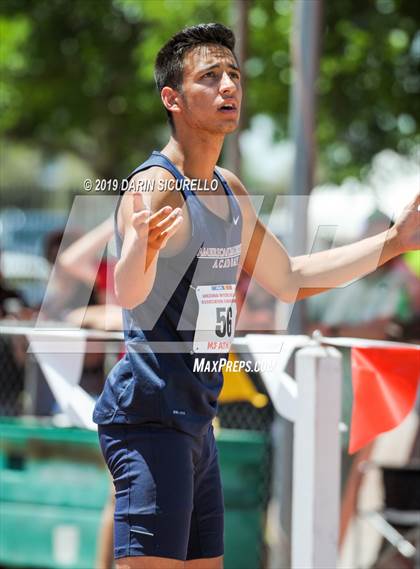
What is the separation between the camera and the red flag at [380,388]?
364 centimetres

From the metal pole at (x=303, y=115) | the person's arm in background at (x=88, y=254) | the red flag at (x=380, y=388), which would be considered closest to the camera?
the red flag at (x=380, y=388)

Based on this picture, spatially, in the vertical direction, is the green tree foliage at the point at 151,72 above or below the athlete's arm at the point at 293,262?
above

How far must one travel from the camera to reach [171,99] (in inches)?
116

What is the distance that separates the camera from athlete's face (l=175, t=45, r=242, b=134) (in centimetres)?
287

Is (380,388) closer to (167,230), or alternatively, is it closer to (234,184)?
(234,184)

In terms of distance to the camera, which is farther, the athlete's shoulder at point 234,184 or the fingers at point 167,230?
the athlete's shoulder at point 234,184

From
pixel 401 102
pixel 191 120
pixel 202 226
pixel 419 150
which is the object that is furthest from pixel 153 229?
pixel 419 150

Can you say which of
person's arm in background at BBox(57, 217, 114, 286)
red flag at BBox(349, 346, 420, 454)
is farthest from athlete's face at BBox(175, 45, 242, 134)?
person's arm in background at BBox(57, 217, 114, 286)

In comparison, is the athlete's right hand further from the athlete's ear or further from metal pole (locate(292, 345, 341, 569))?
metal pole (locate(292, 345, 341, 569))

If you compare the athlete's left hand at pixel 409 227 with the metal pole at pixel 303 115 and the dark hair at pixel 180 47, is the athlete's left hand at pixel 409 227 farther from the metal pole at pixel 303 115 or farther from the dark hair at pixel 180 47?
the metal pole at pixel 303 115

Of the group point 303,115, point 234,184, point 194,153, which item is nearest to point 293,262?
point 234,184

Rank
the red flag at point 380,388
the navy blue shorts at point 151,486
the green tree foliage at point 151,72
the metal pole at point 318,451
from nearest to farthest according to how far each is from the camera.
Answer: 1. the navy blue shorts at point 151,486
2. the metal pole at point 318,451
3. the red flag at point 380,388
4. the green tree foliage at point 151,72

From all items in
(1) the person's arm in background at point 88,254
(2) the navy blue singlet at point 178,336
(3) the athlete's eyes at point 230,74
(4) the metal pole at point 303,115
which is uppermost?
(4) the metal pole at point 303,115

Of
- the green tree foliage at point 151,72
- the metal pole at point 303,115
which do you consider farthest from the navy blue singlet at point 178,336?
the green tree foliage at point 151,72
